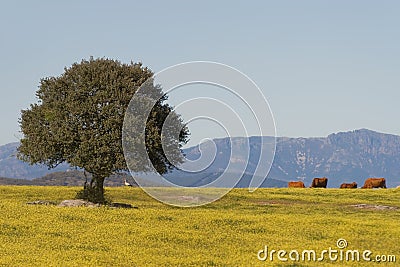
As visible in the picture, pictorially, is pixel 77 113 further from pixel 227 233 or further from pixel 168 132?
pixel 227 233

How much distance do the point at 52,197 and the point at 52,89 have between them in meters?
14.3

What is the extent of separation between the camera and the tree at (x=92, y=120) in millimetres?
49562

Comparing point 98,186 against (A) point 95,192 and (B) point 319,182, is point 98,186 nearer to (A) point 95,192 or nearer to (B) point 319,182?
(A) point 95,192

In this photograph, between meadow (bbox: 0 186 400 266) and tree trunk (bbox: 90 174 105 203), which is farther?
tree trunk (bbox: 90 174 105 203)

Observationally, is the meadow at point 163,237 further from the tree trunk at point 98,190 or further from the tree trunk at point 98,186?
the tree trunk at point 98,186

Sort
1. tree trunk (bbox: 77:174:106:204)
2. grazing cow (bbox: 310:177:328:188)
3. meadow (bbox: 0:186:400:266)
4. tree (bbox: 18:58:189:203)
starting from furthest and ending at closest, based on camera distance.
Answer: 1. grazing cow (bbox: 310:177:328:188)
2. tree trunk (bbox: 77:174:106:204)
3. tree (bbox: 18:58:189:203)
4. meadow (bbox: 0:186:400:266)

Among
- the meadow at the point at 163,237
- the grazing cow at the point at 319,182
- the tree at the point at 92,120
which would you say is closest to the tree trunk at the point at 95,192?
the tree at the point at 92,120

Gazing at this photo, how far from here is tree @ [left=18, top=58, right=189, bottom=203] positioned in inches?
1951

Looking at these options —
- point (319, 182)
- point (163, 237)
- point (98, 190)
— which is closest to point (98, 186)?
point (98, 190)

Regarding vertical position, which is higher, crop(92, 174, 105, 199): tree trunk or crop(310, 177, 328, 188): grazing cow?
crop(310, 177, 328, 188): grazing cow

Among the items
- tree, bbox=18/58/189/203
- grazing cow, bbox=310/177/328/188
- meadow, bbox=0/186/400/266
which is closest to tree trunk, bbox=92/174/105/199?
tree, bbox=18/58/189/203

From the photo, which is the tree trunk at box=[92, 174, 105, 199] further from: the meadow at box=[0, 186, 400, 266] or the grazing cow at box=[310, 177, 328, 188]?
the grazing cow at box=[310, 177, 328, 188]

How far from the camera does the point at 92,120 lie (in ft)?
165

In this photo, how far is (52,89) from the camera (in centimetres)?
5209
